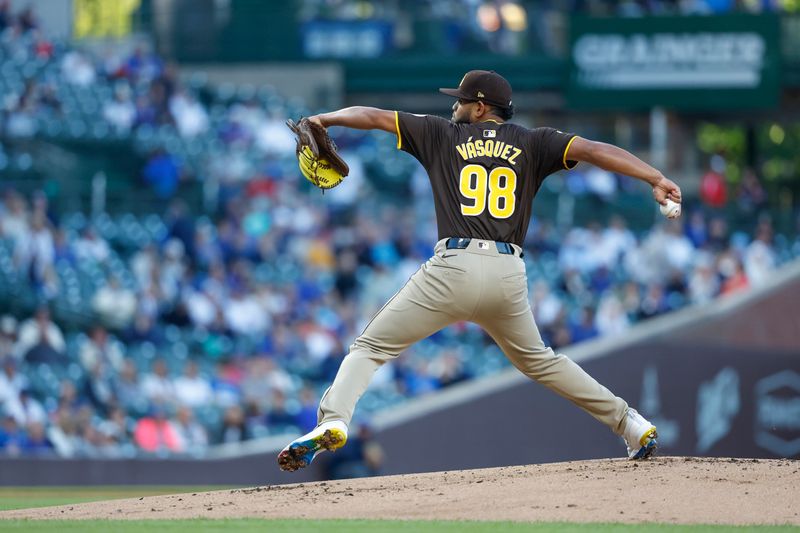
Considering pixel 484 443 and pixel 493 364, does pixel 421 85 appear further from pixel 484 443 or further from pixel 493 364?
pixel 484 443

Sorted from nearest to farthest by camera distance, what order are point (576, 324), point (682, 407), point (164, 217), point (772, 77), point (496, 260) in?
point (496, 260) < point (682, 407) < point (576, 324) < point (164, 217) < point (772, 77)

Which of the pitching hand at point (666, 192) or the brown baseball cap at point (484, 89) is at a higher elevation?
the brown baseball cap at point (484, 89)

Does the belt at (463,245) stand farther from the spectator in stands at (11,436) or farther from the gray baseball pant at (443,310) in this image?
the spectator in stands at (11,436)

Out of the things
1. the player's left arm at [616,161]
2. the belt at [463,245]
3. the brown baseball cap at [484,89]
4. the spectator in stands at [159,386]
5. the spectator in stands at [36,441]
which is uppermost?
the brown baseball cap at [484,89]

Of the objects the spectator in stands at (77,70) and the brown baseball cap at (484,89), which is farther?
the spectator in stands at (77,70)

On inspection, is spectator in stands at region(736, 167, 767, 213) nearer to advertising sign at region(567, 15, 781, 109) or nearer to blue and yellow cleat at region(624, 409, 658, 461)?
advertising sign at region(567, 15, 781, 109)

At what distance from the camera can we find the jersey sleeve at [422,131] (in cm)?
674

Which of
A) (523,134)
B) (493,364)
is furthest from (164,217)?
(523,134)

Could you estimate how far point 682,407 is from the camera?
13844mm

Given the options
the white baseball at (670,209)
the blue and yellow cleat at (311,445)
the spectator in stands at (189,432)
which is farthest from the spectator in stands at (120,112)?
the white baseball at (670,209)

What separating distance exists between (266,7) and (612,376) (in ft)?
32.4

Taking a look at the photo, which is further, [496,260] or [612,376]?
[612,376]

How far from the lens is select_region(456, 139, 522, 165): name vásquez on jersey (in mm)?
6699

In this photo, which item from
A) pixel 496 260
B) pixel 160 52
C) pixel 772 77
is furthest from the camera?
pixel 160 52
